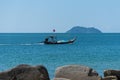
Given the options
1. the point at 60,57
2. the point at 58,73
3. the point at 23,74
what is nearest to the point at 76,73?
the point at 58,73

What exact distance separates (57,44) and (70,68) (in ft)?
233

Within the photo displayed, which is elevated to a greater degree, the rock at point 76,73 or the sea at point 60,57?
the rock at point 76,73

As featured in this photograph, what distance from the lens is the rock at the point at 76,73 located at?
1756cm

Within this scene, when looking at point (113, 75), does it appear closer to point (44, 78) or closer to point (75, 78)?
point (75, 78)

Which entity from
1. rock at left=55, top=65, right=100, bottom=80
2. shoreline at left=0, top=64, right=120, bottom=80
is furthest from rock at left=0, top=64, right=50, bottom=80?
rock at left=55, top=65, right=100, bottom=80

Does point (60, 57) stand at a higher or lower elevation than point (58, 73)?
lower

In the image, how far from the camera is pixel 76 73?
1766 centimetres

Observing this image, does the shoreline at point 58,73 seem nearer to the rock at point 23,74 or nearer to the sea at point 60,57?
the rock at point 23,74

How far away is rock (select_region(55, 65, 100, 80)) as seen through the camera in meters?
17.6

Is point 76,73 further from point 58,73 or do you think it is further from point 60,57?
point 60,57

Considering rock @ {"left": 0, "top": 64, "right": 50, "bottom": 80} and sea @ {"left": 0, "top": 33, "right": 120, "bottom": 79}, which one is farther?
sea @ {"left": 0, "top": 33, "right": 120, "bottom": 79}

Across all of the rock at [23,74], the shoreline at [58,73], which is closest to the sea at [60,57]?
the shoreline at [58,73]

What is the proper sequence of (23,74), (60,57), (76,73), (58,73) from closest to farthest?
(23,74) → (76,73) → (58,73) → (60,57)

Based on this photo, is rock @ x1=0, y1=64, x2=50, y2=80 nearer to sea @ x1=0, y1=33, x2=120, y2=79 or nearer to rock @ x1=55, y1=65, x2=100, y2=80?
rock @ x1=55, y1=65, x2=100, y2=80
